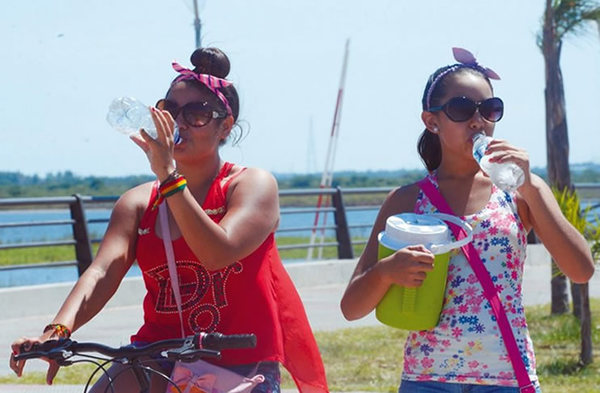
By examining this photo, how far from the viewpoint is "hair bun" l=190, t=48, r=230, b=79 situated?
13.4 ft

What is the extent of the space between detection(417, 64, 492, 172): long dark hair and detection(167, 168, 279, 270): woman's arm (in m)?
0.56

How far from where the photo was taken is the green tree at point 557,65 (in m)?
13.0

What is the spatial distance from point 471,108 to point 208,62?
0.90 meters

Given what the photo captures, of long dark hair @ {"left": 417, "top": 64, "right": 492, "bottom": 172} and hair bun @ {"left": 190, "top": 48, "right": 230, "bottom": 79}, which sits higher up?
hair bun @ {"left": 190, "top": 48, "right": 230, "bottom": 79}

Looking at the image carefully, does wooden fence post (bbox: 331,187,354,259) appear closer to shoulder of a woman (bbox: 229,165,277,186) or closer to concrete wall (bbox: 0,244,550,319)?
concrete wall (bbox: 0,244,550,319)

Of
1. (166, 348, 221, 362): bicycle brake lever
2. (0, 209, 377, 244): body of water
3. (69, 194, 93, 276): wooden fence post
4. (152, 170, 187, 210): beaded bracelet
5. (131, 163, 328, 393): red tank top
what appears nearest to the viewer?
(166, 348, 221, 362): bicycle brake lever

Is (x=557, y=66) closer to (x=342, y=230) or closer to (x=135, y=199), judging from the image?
(x=342, y=230)

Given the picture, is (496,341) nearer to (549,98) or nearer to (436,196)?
(436,196)

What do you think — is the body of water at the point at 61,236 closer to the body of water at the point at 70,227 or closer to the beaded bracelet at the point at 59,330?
the body of water at the point at 70,227

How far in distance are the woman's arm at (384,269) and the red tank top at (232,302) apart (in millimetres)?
208

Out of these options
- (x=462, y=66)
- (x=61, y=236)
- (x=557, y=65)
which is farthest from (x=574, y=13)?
(x=61, y=236)

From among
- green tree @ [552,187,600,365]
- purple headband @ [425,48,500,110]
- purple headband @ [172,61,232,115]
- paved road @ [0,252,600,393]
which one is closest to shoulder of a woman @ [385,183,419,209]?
purple headband @ [425,48,500,110]

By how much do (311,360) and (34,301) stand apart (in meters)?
9.29

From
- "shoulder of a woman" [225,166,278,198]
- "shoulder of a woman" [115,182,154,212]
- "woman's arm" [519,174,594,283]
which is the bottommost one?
"woman's arm" [519,174,594,283]
